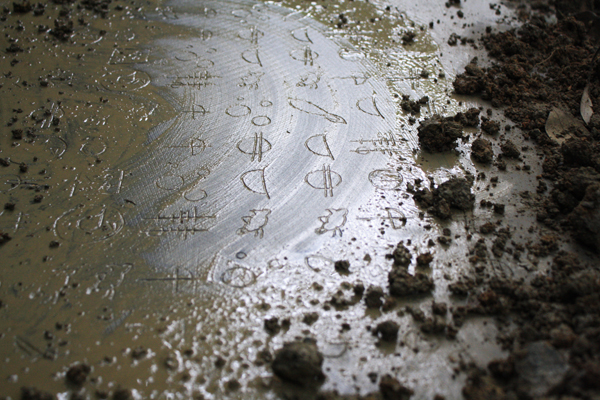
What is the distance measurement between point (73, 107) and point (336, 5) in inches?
81.7

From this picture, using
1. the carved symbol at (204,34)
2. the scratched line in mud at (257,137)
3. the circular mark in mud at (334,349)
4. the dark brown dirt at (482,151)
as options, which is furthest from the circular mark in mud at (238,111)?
the circular mark in mud at (334,349)

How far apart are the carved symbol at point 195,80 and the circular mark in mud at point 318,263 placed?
4.68ft

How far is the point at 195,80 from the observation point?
2.76 metres

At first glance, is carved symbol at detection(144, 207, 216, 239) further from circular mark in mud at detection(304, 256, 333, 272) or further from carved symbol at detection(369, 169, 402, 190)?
carved symbol at detection(369, 169, 402, 190)

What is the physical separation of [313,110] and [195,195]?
0.89 metres

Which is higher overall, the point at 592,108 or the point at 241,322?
the point at 592,108

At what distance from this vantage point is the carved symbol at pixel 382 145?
236cm

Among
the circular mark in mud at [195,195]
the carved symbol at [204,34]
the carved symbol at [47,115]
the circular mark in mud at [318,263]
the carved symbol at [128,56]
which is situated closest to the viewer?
the circular mark in mud at [318,263]

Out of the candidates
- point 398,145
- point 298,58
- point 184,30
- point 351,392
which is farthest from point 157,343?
point 184,30

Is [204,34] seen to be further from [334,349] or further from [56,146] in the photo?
[334,349]

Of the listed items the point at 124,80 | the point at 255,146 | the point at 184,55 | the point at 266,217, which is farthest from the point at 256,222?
the point at 184,55

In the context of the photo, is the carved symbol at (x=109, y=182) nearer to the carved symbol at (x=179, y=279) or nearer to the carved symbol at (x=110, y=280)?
the carved symbol at (x=110, y=280)

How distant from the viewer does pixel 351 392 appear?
4.83 ft

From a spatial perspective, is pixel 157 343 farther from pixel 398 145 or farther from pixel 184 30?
pixel 184 30
